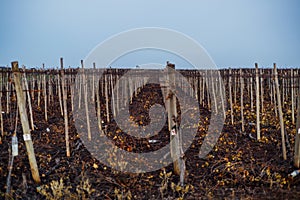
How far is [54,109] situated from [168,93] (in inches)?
207

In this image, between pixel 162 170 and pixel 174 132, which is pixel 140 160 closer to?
pixel 162 170

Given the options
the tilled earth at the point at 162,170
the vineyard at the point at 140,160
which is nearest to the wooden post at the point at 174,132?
the vineyard at the point at 140,160

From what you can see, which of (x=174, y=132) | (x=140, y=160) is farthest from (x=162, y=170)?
(x=174, y=132)

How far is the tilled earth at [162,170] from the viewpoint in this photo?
5.32 metres

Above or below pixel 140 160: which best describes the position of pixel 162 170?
below

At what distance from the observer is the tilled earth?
17.4 feet

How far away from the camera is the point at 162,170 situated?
6.30 meters

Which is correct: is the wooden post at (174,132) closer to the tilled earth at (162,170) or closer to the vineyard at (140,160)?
the vineyard at (140,160)

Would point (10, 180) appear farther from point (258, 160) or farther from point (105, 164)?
point (258, 160)

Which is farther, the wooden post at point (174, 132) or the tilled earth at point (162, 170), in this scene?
the wooden post at point (174, 132)

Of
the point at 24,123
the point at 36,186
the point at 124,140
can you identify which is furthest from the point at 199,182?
the point at 24,123

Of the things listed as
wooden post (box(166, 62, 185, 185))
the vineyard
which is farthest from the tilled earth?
wooden post (box(166, 62, 185, 185))

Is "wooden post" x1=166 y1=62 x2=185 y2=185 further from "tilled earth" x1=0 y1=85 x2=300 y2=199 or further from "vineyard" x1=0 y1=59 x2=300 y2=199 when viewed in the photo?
"tilled earth" x1=0 y1=85 x2=300 y2=199

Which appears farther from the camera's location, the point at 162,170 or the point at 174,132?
the point at 162,170
